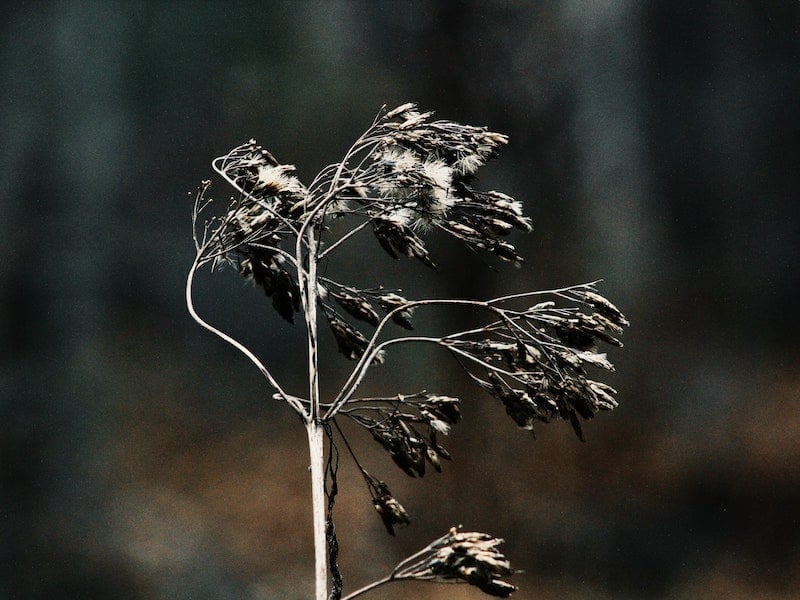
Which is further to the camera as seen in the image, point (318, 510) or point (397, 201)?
point (397, 201)

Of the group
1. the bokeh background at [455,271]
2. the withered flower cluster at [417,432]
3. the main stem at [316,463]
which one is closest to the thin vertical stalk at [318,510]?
the main stem at [316,463]

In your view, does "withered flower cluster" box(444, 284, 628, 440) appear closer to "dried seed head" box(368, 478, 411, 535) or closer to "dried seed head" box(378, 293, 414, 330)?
"dried seed head" box(378, 293, 414, 330)

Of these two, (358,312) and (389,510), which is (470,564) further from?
(358,312)

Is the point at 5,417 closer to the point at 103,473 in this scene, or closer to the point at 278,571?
the point at 103,473

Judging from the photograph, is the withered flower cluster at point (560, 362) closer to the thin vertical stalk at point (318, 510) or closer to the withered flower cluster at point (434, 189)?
the withered flower cluster at point (434, 189)

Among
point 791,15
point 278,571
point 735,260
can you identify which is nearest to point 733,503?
point 735,260

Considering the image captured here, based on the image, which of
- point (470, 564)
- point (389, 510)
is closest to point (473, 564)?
point (470, 564)

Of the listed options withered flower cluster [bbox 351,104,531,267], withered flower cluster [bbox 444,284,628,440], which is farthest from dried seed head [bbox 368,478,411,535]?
withered flower cluster [bbox 351,104,531,267]
